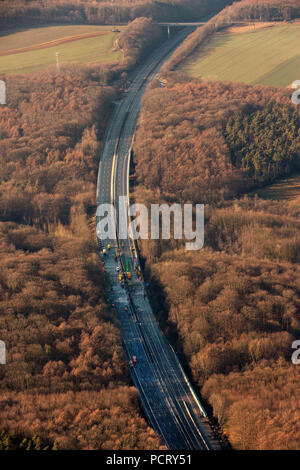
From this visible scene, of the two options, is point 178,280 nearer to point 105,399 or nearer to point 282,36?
point 105,399

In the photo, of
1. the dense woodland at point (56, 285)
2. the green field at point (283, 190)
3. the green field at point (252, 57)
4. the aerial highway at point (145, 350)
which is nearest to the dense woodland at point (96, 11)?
the green field at point (252, 57)

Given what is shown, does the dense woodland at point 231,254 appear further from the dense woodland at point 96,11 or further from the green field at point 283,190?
the dense woodland at point 96,11

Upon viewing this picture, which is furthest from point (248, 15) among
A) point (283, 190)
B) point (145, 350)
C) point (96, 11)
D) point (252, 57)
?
point (145, 350)

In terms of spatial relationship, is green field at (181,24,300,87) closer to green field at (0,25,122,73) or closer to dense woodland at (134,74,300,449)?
dense woodland at (134,74,300,449)

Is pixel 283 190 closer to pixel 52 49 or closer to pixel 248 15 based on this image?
pixel 52 49

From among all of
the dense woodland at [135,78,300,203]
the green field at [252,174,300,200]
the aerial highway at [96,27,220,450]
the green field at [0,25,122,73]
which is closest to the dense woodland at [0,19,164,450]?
the aerial highway at [96,27,220,450]

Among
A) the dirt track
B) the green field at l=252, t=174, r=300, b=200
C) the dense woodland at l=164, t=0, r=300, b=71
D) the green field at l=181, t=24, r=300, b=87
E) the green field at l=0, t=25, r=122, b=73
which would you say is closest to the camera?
the green field at l=252, t=174, r=300, b=200
